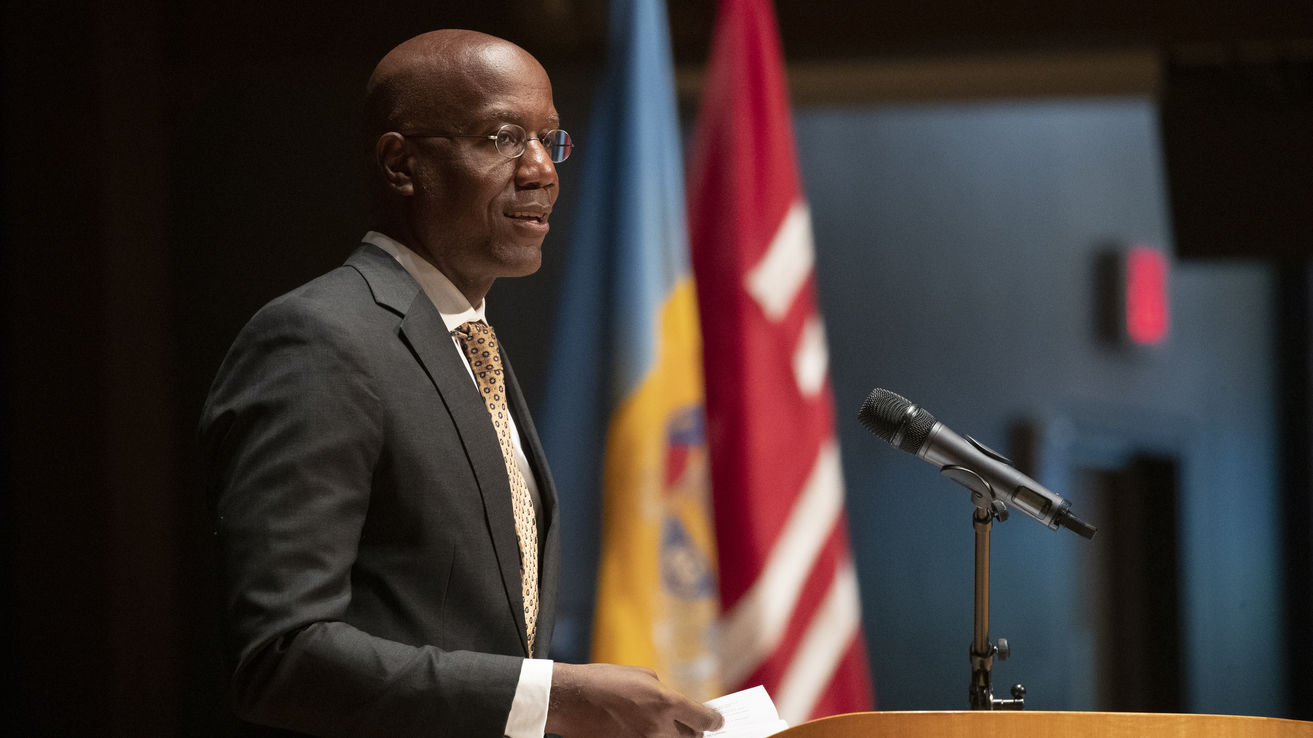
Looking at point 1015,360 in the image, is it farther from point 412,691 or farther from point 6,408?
point 412,691

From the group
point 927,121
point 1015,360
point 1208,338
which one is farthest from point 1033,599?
point 927,121

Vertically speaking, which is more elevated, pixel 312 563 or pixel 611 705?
pixel 312 563

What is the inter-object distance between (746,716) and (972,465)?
1.42 ft

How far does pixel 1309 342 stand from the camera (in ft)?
12.7

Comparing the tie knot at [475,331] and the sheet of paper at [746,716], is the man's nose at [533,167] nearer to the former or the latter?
the tie knot at [475,331]

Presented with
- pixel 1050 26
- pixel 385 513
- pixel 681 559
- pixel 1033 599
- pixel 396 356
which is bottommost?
pixel 1033 599

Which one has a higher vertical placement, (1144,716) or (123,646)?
(1144,716)

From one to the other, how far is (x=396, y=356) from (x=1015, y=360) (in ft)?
9.38

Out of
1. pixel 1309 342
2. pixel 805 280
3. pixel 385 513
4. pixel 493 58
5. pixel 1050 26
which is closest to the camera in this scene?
pixel 385 513

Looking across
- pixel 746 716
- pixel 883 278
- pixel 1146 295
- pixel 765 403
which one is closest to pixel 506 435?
pixel 746 716

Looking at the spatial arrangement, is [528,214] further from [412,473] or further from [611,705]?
[611,705]

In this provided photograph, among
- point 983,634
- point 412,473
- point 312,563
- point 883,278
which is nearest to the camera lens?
point 312,563

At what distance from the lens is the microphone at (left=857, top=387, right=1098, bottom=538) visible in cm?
160

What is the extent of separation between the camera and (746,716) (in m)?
1.45
